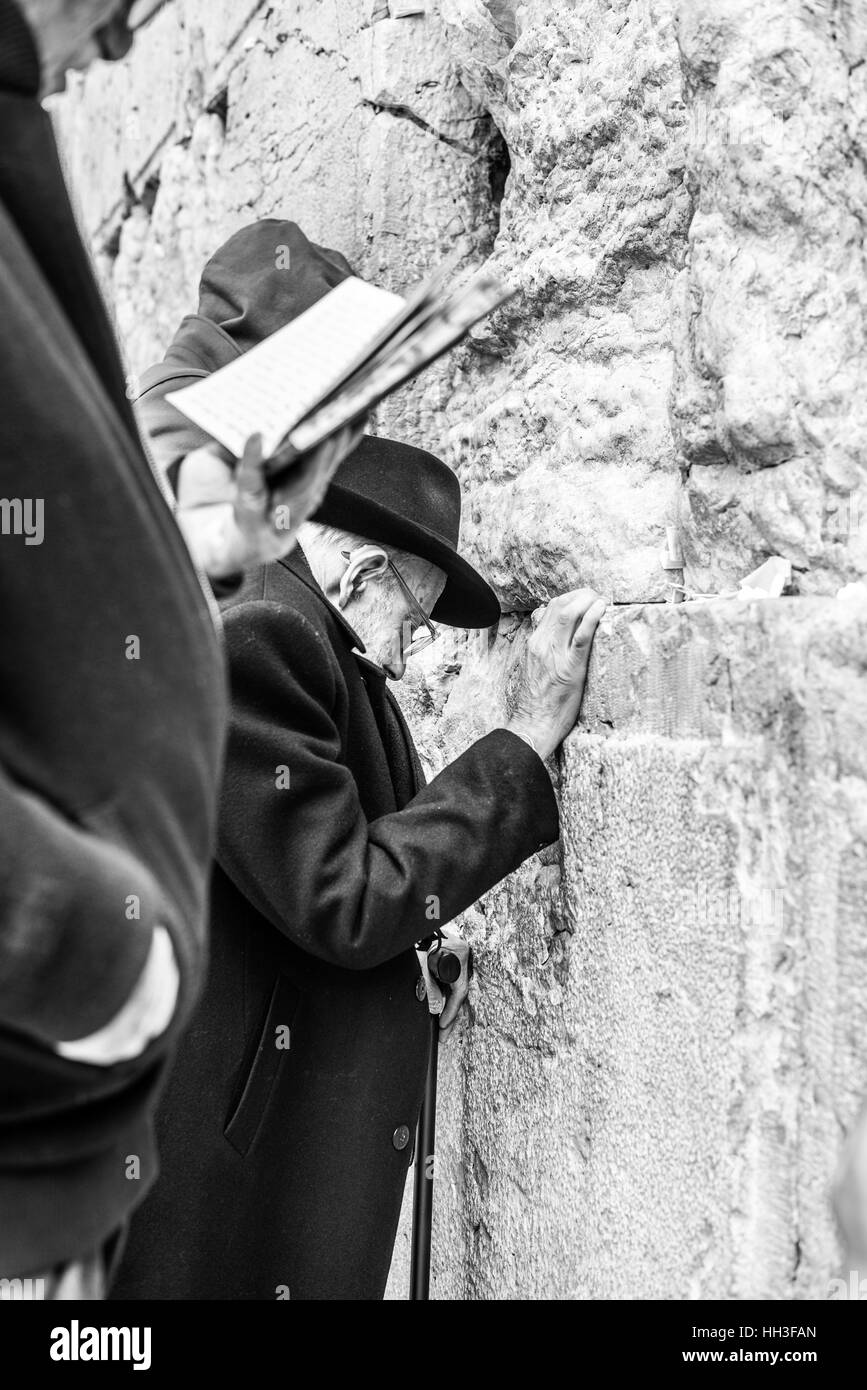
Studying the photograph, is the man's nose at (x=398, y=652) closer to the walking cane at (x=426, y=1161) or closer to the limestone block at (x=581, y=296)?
the limestone block at (x=581, y=296)

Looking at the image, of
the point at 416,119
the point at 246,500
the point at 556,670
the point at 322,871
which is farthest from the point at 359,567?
the point at 416,119

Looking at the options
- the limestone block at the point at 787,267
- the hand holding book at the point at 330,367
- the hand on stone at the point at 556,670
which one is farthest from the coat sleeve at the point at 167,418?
the limestone block at the point at 787,267

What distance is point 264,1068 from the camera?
1.52 meters

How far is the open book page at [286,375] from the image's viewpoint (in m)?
1.00

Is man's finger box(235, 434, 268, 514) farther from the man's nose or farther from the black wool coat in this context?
the man's nose

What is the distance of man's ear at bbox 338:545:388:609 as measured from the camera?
1610mm

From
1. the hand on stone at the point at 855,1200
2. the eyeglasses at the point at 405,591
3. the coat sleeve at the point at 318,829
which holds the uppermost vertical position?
the eyeglasses at the point at 405,591

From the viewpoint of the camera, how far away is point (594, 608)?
1.51 meters

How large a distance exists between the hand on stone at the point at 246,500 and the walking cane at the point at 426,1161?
30.4 inches

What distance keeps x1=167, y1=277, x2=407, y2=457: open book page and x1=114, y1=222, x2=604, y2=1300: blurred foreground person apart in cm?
28

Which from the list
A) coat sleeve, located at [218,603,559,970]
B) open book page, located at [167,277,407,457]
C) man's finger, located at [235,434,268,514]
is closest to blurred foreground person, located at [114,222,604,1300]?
coat sleeve, located at [218,603,559,970]

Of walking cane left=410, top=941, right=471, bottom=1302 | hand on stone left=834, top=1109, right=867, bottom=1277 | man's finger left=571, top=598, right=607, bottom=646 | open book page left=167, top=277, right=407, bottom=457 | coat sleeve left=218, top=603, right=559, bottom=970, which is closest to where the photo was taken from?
hand on stone left=834, top=1109, right=867, bottom=1277
